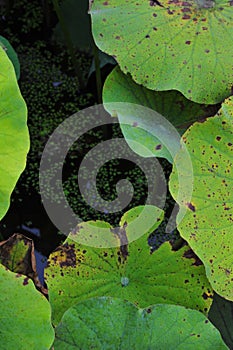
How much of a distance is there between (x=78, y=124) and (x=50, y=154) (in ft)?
0.50

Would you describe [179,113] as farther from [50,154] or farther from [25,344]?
[25,344]

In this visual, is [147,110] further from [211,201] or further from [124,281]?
[124,281]

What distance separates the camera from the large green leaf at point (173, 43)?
59.4 inches

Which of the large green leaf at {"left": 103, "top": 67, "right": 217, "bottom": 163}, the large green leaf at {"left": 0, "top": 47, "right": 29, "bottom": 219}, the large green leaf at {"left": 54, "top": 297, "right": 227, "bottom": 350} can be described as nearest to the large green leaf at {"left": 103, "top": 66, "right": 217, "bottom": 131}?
the large green leaf at {"left": 103, "top": 67, "right": 217, "bottom": 163}

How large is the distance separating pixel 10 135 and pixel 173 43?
488 mm

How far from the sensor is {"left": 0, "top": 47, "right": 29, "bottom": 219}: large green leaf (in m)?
1.30

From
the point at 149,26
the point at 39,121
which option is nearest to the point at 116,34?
the point at 149,26

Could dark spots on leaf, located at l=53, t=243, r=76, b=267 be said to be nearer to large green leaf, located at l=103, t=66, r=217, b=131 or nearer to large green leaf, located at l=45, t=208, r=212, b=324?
large green leaf, located at l=45, t=208, r=212, b=324

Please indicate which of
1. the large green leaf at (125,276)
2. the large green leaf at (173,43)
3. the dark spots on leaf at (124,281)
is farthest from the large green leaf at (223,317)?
the large green leaf at (173,43)

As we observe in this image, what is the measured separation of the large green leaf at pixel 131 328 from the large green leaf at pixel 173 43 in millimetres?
557

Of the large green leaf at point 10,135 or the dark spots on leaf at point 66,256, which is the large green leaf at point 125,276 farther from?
the large green leaf at point 10,135

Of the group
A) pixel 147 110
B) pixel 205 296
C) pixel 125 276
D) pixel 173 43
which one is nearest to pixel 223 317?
pixel 205 296

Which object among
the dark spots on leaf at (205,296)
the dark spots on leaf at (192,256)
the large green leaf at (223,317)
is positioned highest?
the dark spots on leaf at (192,256)

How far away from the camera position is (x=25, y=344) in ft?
3.76
